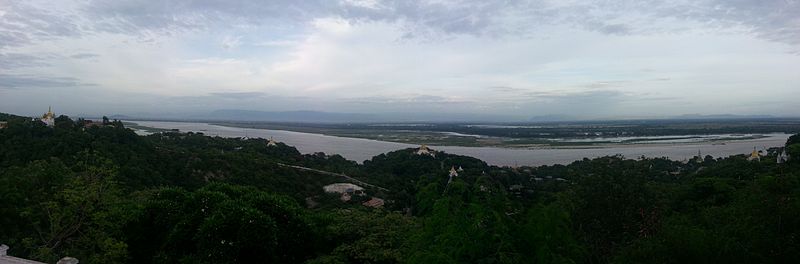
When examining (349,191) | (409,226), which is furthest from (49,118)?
(409,226)

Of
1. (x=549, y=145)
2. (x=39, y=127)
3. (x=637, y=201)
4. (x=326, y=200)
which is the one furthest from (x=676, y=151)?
(x=39, y=127)

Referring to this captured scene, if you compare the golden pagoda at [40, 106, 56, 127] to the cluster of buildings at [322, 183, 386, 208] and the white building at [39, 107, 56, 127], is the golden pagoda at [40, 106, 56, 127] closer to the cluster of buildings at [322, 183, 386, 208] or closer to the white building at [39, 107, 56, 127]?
the white building at [39, 107, 56, 127]

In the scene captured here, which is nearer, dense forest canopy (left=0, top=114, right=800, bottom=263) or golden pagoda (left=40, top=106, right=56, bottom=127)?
dense forest canopy (left=0, top=114, right=800, bottom=263)

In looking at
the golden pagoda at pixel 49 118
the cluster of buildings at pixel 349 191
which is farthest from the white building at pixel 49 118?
the cluster of buildings at pixel 349 191

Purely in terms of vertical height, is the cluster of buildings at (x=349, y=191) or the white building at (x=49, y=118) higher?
the white building at (x=49, y=118)

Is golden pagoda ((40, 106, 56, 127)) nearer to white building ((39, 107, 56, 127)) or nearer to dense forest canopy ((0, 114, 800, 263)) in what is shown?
white building ((39, 107, 56, 127))

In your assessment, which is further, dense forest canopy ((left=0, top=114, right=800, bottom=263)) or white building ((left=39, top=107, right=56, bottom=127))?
white building ((left=39, top=107, right=56, bottom=127))

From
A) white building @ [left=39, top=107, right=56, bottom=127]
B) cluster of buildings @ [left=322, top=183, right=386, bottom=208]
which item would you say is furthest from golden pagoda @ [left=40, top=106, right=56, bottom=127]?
cluster of buildings @ [left=322, top=183, right=386, bottom=208]

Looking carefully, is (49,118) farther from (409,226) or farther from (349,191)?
(409,226)

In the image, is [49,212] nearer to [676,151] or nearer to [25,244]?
[25,244]

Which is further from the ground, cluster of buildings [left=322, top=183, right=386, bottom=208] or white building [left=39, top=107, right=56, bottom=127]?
white building [left=39, top=107, right=56, bottom=127]

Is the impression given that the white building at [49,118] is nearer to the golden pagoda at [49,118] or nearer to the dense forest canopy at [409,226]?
the golden pagoda at [49,118]
